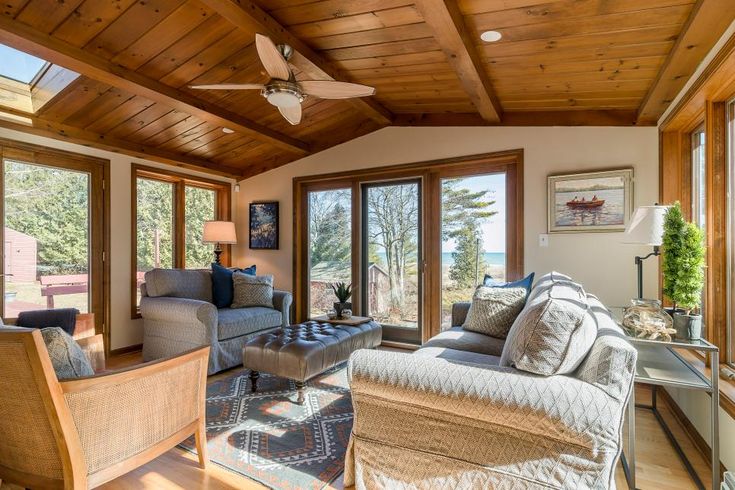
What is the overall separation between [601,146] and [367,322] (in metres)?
2.59

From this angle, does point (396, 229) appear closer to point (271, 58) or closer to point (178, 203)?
point (271, 58)

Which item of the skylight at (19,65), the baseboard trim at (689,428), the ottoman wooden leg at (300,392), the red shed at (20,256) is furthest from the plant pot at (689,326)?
the red shed at (20,256)

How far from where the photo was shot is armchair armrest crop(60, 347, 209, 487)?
1.47 meters

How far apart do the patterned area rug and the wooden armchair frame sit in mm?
529

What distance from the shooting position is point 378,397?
1.68m

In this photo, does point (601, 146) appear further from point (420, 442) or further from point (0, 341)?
point (0, 341)

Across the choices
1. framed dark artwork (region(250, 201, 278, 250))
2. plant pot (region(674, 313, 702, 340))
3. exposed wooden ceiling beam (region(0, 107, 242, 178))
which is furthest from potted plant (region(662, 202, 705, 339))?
exposed wooden ceiling beam (region(0, 107, 242, 178))

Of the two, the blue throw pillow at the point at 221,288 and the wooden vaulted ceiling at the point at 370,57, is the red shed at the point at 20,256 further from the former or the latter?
the blue throw pillow at the point at 221,288

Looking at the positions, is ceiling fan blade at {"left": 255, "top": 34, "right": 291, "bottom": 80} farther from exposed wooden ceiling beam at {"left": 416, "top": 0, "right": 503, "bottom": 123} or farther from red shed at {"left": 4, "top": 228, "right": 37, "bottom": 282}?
red shed at {"left": 4, "top": 228, "right": 37, "bottom": 282}

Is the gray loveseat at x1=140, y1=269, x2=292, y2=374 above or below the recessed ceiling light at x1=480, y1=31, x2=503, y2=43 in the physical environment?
below

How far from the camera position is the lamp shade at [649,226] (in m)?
2.26

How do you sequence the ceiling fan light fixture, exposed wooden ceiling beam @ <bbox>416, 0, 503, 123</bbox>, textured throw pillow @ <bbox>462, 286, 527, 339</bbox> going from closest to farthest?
exposed wooden ceiling beam @ <bbox>416, 0, 503, 123</bbox> < the ceiling fan light fixture < textured throw pillow @ <bbox>462, 286, 527, 339</bbox>

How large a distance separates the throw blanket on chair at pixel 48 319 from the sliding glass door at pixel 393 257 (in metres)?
2.84

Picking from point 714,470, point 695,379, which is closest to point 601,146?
point 695,379
